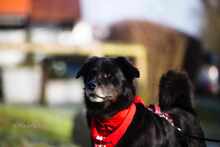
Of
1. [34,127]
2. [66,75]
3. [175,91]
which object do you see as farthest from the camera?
[66,75]

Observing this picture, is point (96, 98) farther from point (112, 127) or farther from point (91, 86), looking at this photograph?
point (112, 127)

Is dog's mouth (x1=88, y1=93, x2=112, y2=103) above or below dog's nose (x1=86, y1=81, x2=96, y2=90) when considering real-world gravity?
below

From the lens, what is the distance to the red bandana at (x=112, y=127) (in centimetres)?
702

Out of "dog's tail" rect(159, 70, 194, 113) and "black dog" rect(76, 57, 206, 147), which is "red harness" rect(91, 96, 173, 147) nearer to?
"black dog" rect(76, 57, 206, 147)

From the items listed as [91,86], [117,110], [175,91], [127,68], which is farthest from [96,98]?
[175,91]

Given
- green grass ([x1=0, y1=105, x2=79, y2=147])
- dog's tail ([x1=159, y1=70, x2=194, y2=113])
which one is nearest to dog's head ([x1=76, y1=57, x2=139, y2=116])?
dog's tail ([x1=159, y1=70, x2=194, y2=113])

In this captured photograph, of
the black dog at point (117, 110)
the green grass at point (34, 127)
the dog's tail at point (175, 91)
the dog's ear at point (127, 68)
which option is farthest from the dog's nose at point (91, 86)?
the green grass at point (34, 127)

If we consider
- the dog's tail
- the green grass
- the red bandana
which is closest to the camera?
the red bandana

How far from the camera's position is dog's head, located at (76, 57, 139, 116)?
706cm

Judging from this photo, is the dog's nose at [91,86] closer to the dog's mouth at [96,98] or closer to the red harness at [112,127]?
the dog's mouth at [96,98]

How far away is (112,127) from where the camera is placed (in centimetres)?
711

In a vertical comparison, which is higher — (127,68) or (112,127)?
(127,68)

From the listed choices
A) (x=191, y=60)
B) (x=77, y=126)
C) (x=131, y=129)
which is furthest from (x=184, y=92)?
(x=191, y=60)

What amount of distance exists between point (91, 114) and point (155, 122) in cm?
67
